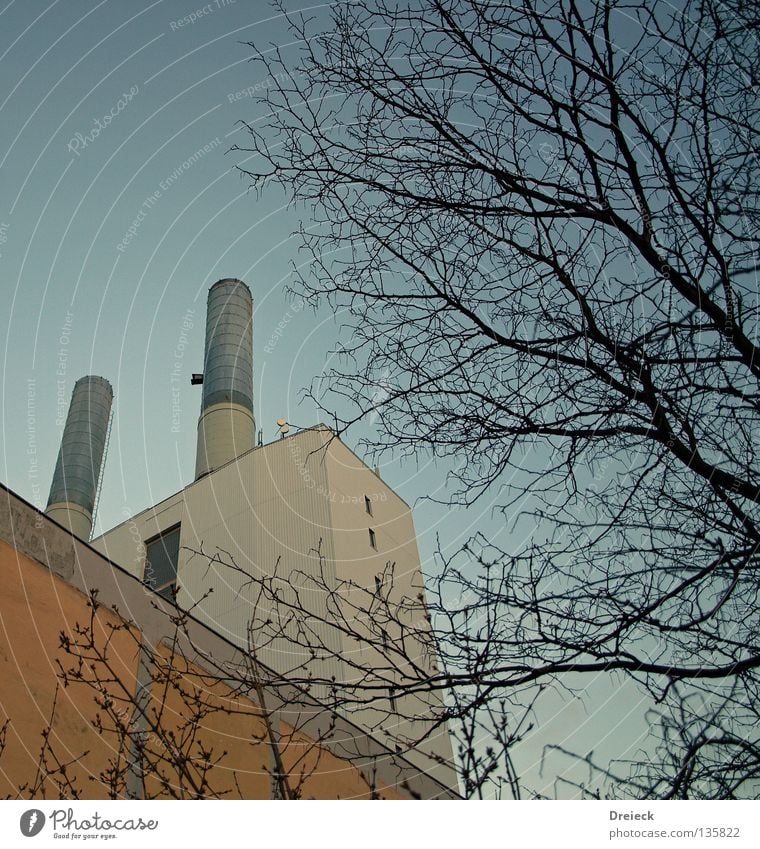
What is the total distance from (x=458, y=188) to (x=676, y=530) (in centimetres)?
122

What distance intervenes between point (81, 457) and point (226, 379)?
199 inches

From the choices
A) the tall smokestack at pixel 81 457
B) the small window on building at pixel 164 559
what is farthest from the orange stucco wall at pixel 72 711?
the tall smokestack at pixel 81 457

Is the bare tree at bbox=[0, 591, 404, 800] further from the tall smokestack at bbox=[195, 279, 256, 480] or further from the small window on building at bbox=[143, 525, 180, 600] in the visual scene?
the tall smokestack at bbox=[195, 279, 256, 480]

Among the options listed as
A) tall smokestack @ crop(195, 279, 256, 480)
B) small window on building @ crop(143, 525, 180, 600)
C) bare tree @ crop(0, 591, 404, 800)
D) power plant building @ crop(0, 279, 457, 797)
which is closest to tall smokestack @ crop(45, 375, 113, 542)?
power plant building @ crop(0, 279, 457, 797)

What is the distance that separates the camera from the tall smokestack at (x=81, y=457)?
17.3 meters

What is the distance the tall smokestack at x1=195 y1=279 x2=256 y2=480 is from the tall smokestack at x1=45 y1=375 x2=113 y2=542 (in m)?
3.77

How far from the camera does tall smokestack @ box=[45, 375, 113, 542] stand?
1733 centimetres

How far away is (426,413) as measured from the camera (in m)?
2.26

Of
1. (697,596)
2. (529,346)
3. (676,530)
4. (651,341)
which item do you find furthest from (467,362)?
(697,596)

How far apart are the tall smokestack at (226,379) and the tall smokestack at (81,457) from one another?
3769 mm

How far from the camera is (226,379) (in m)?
16.0

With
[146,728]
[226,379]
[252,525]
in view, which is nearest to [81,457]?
[226,379]

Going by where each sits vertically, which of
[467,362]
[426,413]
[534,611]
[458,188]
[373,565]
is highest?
[373,565]
